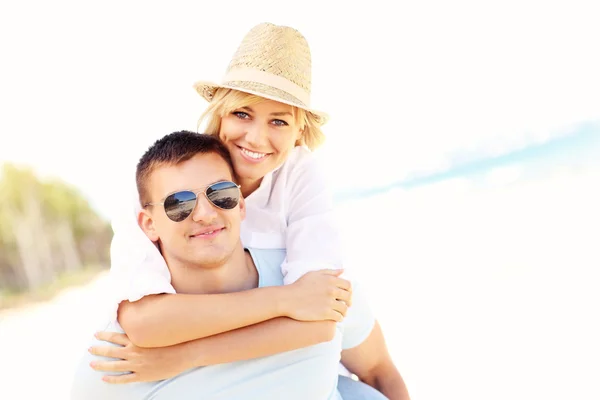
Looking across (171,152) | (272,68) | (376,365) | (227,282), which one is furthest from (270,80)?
(376,365)

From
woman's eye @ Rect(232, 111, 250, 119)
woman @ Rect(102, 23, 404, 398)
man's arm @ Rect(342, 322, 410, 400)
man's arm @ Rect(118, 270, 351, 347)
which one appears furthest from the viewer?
man's arm @ Rect(342, 322, 410, 400)

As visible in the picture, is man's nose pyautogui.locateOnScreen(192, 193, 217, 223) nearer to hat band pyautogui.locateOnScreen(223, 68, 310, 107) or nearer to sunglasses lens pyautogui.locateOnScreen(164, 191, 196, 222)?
sunglasses lens pyautogui.locateOnScreen(164, 191, 196, 222)

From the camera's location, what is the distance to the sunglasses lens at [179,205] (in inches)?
92.1

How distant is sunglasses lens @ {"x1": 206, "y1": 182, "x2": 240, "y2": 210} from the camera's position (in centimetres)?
238

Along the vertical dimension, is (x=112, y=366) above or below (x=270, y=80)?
below

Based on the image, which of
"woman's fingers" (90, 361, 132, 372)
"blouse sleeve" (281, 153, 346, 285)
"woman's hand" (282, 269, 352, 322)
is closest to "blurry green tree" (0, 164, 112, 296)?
"blouse sleeve" (281, 153, 346, 285)

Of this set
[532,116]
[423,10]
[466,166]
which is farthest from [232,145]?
[423,10]

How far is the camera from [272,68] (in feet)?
9.43

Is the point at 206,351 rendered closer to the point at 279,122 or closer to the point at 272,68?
the point at 279,122

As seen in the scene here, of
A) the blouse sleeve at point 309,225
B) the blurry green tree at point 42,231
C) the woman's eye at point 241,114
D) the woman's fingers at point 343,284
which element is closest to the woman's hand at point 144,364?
the blouse sleeve at point 309,225

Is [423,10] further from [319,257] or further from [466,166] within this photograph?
[319,257]

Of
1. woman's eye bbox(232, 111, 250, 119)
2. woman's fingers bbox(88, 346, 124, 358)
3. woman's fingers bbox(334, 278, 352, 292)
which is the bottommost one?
woman's fingers bbox(88, 346, 124, 358)

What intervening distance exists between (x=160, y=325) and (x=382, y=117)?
24.0 m

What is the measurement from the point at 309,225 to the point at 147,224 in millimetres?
734
